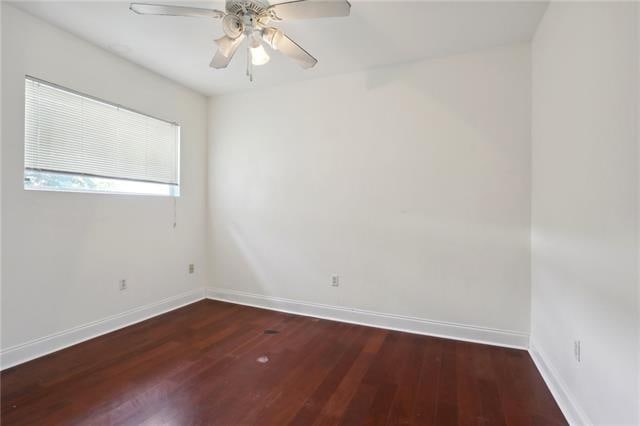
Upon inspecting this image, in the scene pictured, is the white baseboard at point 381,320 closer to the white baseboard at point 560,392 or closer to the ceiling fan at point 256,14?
the white baseboard at point 560,392

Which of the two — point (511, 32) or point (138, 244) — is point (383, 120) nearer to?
point (511, 32)

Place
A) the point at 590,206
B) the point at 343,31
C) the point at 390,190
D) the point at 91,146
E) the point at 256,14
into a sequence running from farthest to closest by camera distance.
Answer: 1. the point at 390,190
2. the point at 91,146
3. the point at 343,31
4. the point at 256,14
5. the point at 590,206

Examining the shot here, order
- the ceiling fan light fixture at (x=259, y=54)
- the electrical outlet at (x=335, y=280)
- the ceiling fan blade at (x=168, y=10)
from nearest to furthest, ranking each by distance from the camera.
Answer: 1. the ceiling fan blade at (x=168, y=10)
2. the ceiling fan light fixture at (x=259, y=54)
3. the electrical outlet at (x=335, y=280)

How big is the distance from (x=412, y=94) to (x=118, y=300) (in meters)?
3.55

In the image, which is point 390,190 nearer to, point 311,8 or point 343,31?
point 343,31

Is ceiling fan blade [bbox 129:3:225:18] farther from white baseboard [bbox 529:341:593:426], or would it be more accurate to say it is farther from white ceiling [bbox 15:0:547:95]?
white baseboard [bbox 529:341:593:426]

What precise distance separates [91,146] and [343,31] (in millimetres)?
2479

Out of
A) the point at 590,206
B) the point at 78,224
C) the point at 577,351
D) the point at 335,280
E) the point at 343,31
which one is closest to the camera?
the point at 590,206

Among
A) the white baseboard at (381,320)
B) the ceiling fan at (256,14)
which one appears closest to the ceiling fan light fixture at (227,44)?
the ceiling fan at (256,14)

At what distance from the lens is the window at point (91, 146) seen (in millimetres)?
2363

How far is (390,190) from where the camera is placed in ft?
9.90

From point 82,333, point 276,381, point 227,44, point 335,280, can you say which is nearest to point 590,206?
point 276,381

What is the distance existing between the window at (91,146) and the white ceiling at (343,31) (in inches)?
22.7

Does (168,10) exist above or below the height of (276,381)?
above
